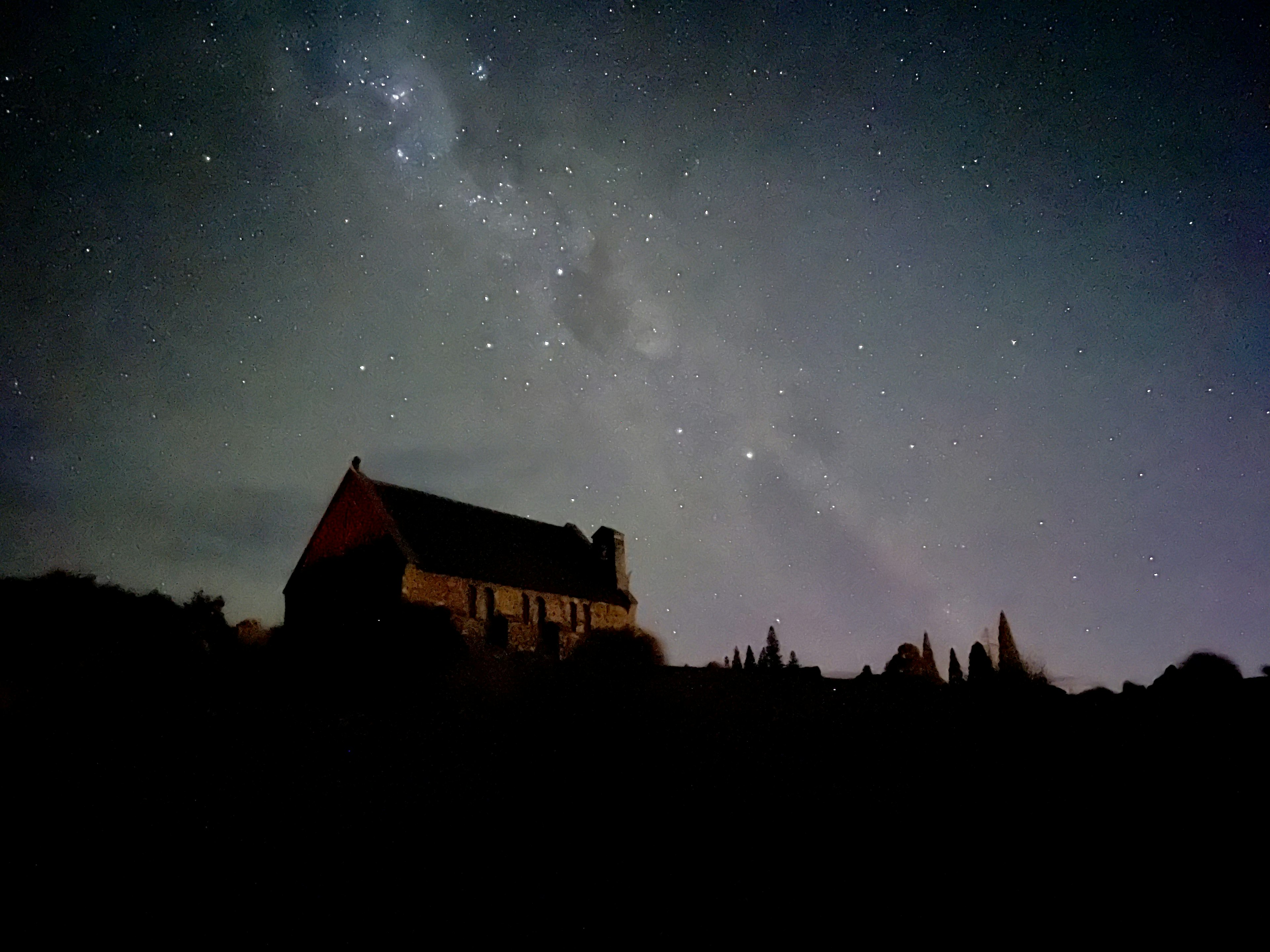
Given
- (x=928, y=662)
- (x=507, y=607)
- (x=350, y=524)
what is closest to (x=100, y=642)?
(x=350, y=524)

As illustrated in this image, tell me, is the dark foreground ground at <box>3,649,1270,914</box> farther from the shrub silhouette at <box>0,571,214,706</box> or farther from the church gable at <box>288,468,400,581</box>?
the church gable at <box>288,468,400,581</box>

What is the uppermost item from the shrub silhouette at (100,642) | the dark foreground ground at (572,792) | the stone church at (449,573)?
the stone church at (449,573)

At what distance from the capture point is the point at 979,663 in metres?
31.8

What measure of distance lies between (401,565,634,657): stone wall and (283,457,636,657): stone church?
49 mm

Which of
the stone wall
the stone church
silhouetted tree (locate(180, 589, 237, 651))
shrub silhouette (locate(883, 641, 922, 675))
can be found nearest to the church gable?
the stone church

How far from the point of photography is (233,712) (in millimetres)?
19078

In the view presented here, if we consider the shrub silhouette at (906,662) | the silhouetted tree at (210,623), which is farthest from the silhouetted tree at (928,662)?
the silhouetted tree at (210,623)

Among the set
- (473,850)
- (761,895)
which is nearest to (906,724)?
(761,895)

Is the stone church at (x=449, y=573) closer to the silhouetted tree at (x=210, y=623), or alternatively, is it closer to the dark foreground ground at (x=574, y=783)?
the silhouetted tree at (x=210, y=623)

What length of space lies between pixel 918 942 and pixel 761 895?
9.12 feet

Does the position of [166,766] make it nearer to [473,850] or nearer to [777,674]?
[473,850]

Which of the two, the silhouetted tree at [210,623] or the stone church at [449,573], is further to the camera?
the stone church at [449,573]

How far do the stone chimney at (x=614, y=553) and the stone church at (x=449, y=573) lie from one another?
3.39 feet

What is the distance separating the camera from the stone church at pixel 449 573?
1423 inches
